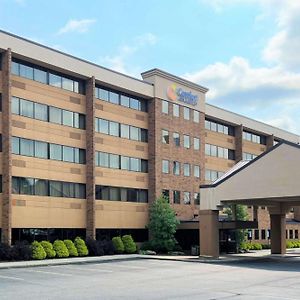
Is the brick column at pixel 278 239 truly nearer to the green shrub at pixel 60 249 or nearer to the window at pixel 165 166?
the window at pixel 165 166

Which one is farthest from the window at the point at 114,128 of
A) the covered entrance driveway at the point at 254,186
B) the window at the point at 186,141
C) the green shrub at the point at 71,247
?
the green shrub at the point at 71,247

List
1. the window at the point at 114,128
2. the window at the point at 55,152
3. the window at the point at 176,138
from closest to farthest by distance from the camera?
1. the window at the point at 55,152
2. the window at the point at 114,128
3. the window at the point at 176,138

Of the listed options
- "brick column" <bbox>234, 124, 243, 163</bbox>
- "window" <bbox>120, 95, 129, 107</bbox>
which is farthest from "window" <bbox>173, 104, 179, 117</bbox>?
"brick column" <bbox>234, 124, 243, 163</bbox>

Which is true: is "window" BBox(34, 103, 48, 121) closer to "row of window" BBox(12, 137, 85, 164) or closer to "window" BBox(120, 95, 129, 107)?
"row of window" BBox(12, 137, 85, 164)

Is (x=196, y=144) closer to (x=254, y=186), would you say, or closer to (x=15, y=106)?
(x=254, y=186)

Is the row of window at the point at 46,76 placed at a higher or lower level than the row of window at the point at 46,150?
higher

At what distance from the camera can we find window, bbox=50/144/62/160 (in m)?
38.6

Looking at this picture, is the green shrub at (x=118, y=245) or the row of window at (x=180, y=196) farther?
the row of window at (x=180, y=196)

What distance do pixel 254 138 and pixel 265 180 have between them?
30.0m

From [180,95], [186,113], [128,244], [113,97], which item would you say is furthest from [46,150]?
[186,113]

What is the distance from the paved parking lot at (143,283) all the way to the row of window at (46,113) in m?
11.7

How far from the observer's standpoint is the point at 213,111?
54.7 meters

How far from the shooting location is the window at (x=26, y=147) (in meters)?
36.4

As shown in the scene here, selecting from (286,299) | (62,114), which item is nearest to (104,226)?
(62,114)
